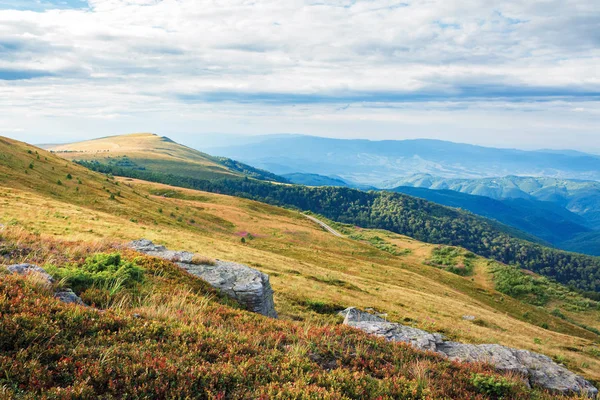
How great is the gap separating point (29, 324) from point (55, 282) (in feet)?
10.7

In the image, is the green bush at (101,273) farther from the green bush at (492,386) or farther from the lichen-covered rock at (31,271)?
the green bush at (492,386)

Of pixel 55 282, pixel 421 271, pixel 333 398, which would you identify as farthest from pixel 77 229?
pixel 421 271

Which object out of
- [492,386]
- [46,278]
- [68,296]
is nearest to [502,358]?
[492,386]

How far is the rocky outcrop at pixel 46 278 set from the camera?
8.85 meters

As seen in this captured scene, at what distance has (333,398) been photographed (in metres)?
6.57

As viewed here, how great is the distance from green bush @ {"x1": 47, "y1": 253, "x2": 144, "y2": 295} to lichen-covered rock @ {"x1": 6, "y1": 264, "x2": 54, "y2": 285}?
32cm

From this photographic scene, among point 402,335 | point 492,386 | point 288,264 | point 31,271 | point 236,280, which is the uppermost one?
point 31,271

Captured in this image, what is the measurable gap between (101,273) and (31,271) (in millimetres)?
1930

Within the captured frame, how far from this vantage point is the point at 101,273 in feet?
35.9

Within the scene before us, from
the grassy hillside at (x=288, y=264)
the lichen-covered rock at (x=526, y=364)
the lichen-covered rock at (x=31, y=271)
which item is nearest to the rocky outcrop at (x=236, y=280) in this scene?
the grassy hillside at (x=288, y=264)

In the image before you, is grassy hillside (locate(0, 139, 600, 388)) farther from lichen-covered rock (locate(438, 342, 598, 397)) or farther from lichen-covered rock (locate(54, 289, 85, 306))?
lichen-covered rock (locate(438, 342, 598, 397))

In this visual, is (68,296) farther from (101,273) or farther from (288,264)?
(288,264)

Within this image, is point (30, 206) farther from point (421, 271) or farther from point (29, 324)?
point (421, 271)

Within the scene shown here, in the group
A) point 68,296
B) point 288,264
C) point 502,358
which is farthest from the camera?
point 288,264
